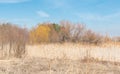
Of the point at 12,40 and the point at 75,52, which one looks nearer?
A: the point at 12,40

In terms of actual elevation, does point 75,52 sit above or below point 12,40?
below

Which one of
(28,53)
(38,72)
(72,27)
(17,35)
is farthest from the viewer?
(72,27)

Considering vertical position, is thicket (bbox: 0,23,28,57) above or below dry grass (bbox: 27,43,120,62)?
above

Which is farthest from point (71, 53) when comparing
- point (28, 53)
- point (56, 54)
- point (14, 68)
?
point (14, 68)

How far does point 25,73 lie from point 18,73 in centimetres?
16

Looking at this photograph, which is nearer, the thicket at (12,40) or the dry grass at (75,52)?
the thicket at (12,40)

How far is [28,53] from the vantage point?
38.7 feet

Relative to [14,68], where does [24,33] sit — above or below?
above

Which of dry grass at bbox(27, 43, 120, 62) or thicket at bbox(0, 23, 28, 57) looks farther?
dry grass at bbox(27, 43, 120, 62)

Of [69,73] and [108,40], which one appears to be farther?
[108,40]

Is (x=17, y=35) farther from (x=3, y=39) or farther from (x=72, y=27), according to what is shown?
(x=72, y=27)

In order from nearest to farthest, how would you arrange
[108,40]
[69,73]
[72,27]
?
[69,73] < [108,40] < [72,27]

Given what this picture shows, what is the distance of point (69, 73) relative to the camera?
6418 mm

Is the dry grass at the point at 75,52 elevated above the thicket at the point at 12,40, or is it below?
below
